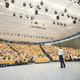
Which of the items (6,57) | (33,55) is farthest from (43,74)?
(33,55)

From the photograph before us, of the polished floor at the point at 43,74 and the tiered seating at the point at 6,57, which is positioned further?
the tiered seating at the point at 6,57

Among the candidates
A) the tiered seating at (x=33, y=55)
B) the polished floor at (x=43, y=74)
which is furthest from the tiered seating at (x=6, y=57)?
the polished floor at (x=43, y=74)

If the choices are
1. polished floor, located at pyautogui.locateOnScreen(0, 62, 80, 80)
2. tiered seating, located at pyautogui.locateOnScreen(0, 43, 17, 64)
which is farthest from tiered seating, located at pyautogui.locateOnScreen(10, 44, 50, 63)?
polished floor, located at pyautogui.locateOnScreen(0, 62, 80, 80)

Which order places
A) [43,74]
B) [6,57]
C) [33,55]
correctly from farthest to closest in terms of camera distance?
[33,55], [6,57], [43,74]

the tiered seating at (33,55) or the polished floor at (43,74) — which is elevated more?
the tiered seating at (33,55)

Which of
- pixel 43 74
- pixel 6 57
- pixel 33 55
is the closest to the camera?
pixel 43 74

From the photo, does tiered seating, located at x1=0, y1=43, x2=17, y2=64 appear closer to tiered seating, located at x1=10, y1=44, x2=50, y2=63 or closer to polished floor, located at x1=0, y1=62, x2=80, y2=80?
tiered seating, located at x1=10, y1=44, x2=50, y2=63

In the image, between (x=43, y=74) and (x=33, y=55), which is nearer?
(x=43, y=74)

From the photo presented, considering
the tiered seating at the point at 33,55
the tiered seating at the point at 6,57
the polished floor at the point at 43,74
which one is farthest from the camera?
the tiered seating at the point at 33,55

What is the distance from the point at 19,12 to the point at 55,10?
9.77ft

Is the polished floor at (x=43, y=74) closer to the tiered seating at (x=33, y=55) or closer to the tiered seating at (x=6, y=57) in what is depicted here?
the tiered seating at (x=6, y=57)

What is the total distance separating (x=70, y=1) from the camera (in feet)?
18.6

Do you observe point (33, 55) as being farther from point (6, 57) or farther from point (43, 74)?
point (43, 74)

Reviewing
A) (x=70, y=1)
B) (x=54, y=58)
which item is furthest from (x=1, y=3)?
(x=54, y=58)
